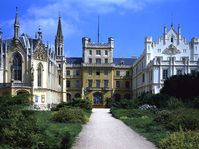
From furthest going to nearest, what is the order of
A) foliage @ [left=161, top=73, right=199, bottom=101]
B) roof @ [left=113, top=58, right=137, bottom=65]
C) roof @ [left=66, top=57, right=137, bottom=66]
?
roof @ [left=113, top=58, right=137, bottom=65] < roof @ [left=66, top=57, right=137, bottom=66] < foliage @ [left=161, top=73, right=199, bottom=101]

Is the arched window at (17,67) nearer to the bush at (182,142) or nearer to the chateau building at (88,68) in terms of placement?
the chateau building at (88,68)

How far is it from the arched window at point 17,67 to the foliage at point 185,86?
91.0 feet

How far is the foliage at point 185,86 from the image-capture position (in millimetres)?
49969

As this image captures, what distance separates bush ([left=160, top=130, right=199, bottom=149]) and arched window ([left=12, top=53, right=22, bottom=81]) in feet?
183

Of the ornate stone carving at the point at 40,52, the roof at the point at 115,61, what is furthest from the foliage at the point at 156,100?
the roof at the point at 115,61

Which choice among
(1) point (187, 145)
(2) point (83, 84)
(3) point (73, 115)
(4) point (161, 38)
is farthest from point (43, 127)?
(2) point (83, 84)

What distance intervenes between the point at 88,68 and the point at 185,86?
45.1 m

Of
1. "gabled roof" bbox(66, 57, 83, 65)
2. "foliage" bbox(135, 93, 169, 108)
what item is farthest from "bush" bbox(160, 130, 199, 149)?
"gabled roof" bbox(66, 57, 83, 65)

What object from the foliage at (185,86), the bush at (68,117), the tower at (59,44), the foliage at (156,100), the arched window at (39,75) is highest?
the tower at (59,44)

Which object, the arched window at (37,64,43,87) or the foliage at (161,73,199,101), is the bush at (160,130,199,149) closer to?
the foliage at (161,73,199,101)

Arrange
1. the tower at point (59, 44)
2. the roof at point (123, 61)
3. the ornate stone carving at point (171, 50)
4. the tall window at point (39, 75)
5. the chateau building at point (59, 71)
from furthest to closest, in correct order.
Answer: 1. the roof at point (123, 61)
2. the tower at point (59, 44)
3. the ornate stone carving at point (171, 50)
4. the tall window at point (39, 75)
5. the chateau building at point (59, 71)

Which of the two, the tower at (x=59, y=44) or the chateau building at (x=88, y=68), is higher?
the tower at (x=59, y=44)

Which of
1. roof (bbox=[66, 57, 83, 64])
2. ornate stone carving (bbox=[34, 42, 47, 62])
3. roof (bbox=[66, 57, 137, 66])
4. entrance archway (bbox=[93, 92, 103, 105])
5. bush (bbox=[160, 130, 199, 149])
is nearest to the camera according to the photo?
bush (bbox=[160, 130, 199, 149])

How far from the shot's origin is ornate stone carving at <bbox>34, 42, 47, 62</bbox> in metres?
70.1
